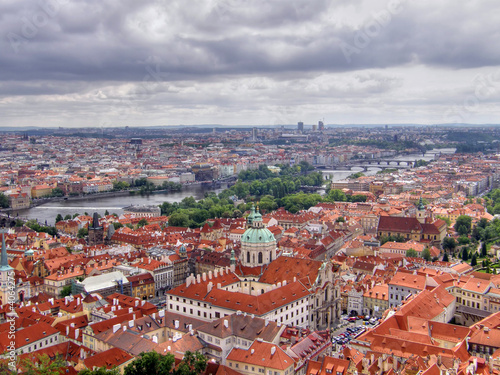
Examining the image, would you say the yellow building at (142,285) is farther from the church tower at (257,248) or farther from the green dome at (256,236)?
the green dome at (256,236)

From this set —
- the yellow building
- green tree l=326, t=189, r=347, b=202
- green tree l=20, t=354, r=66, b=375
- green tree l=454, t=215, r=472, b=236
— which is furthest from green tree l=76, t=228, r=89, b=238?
green tree l=454, t=215, r=472, b=236

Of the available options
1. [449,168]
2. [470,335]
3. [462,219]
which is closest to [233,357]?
[470,335]

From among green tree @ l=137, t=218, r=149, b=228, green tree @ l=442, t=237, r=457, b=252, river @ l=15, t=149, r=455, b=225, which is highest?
green tree @ l=442, t=237, r=457, b=252

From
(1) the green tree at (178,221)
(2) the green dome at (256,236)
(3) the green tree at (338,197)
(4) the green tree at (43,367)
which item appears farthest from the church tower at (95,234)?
(3) the green tree at (338,197)

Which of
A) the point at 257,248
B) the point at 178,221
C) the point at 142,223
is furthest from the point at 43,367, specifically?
the point at 142,223

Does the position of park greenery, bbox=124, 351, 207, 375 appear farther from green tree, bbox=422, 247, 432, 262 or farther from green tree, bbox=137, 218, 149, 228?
green tree, bbox=137, 218, 149, 228

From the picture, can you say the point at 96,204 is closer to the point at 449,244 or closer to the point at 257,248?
the point at 449,244

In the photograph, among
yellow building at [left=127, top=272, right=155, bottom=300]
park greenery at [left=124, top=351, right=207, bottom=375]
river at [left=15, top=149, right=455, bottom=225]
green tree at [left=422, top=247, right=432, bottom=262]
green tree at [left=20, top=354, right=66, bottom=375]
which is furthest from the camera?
river at [left=15, top=149, right=455, bottom=225]

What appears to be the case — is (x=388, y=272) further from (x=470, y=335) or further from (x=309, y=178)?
(x=309, y=178)
